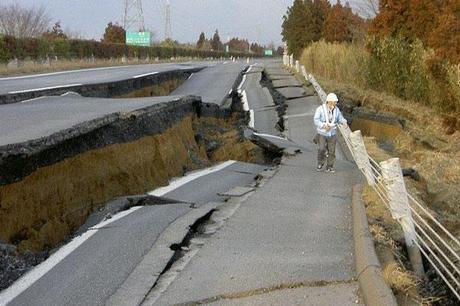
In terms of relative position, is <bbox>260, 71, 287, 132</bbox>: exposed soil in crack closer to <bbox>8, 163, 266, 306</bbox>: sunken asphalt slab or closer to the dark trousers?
the dark trousers

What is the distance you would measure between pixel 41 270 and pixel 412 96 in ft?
73.6

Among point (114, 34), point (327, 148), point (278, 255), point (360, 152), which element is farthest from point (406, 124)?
point (114, 34)

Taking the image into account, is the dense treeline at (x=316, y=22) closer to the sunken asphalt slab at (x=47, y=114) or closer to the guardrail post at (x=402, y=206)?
the sunken asphalt slab at (x=47, y=114)

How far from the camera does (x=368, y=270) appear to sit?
5.26 m

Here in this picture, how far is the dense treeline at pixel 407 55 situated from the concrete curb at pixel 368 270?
43.1 feet

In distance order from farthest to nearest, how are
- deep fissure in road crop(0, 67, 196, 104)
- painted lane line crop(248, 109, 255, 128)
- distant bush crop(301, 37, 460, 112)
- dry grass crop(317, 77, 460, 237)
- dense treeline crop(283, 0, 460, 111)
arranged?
1. distant bush crop(301, 37, 460, 112)
2. dense treeline crop(283, 0, 460, 111)
3. painted lane line crop(248, 109, 255, 128)
4. deep fissure in road crop(0, 67, 196, 104)
5. dry grass crop(317, 77, 460, 237)

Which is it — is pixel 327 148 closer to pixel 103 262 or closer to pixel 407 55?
pixel 103 262

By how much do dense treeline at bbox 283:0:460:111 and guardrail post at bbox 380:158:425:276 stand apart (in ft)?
43.0

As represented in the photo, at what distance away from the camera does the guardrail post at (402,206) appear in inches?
251

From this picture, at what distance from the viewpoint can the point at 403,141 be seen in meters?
18.5

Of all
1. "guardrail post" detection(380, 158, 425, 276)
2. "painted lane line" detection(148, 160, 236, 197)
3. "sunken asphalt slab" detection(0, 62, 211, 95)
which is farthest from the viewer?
"sunken asphalt slab" detection(0, 62, 211, 95)

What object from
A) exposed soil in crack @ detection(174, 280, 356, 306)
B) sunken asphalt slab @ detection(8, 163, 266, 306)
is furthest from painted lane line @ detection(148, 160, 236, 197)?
exposed soil in crack @ detection(174, 280, 356, 306)

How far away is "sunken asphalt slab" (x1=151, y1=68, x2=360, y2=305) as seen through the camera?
505cm

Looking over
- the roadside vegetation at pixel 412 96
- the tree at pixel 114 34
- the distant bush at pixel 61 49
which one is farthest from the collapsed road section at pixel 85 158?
the tree at pixel 114 34
